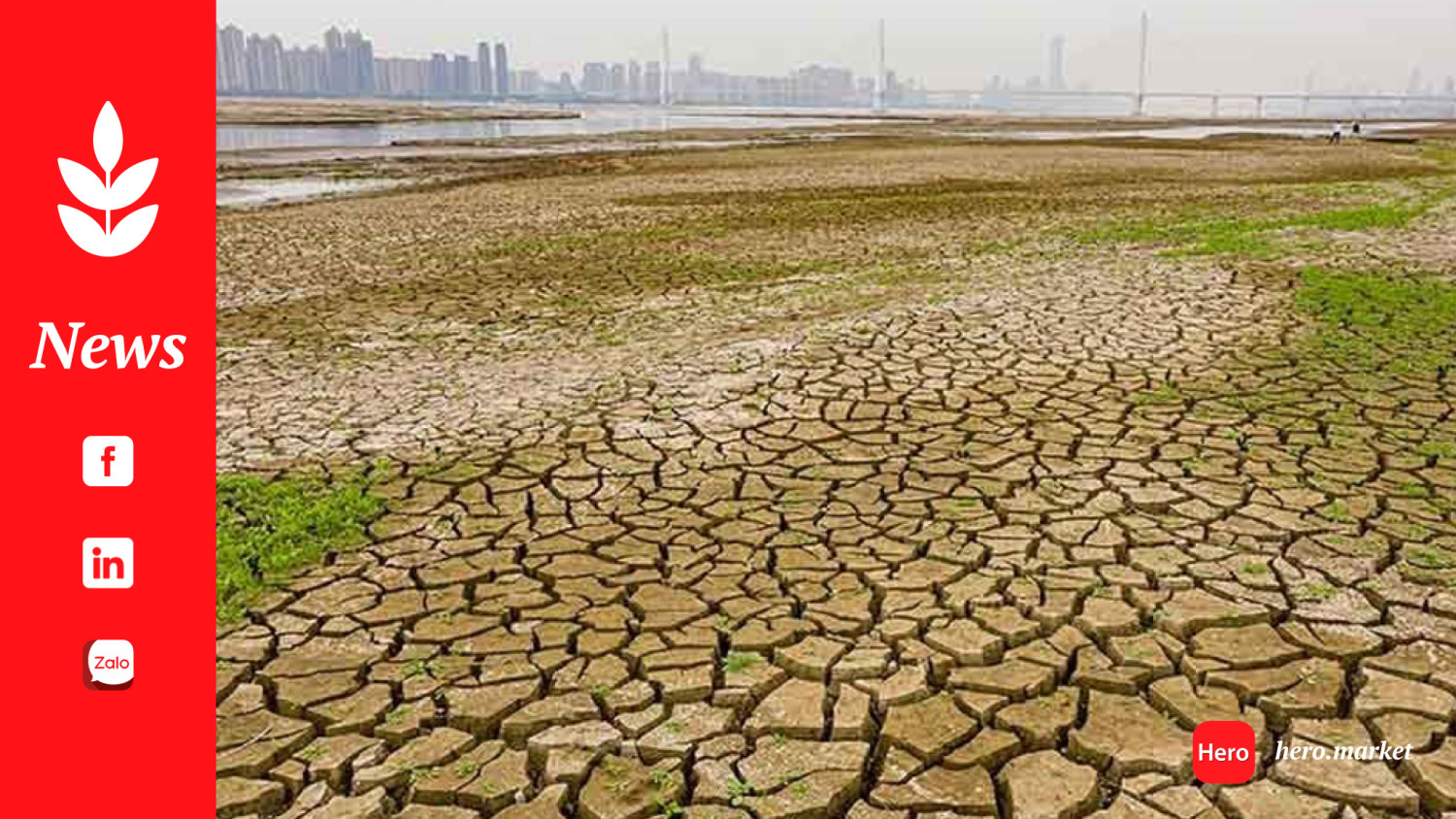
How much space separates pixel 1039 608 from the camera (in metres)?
4.11

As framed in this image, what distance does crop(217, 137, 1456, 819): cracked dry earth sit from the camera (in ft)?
10.4

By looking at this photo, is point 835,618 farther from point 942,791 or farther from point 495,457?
point 495,457

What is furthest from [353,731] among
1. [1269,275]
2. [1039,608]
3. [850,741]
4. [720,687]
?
[1269,275]

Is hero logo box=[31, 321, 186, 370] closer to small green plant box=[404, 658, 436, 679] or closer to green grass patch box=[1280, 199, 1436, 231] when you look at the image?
small green plant box=[404, 658, 436, 679]

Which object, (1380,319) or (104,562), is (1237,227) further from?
(104,562)

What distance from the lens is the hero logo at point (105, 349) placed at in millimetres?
3109

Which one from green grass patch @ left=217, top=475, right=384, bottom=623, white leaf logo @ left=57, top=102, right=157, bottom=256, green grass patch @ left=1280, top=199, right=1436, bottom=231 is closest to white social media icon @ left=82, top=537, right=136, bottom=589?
white leaf logo @ left=57, top=102, right=157, bottom=256

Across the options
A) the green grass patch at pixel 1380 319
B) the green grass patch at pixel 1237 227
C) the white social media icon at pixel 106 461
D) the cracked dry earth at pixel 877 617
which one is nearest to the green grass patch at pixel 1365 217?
the green grass patch at pixel 1237 227

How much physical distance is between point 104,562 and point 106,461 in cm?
31

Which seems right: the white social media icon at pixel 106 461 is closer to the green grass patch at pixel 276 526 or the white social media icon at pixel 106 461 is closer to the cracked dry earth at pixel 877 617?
the cracked dry earth at pixel 877 617

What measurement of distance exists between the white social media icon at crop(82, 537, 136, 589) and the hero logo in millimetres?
529

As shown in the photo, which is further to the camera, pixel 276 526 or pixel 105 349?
pixel 276 526

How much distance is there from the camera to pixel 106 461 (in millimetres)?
3148

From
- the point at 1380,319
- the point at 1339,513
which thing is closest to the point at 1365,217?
the point at 1380,319
